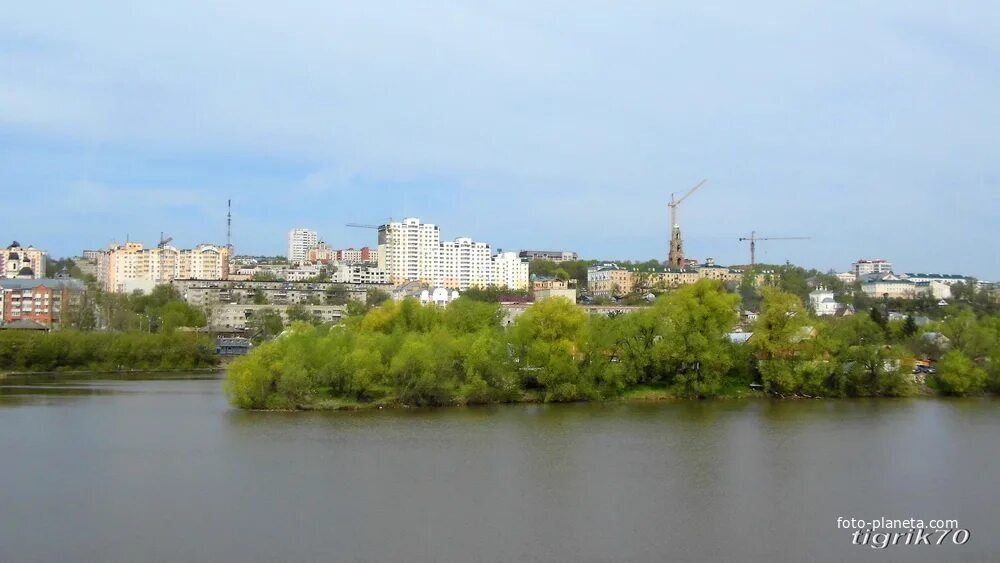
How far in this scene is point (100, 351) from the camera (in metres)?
47.1

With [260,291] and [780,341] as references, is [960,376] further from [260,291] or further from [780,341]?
[260,291]

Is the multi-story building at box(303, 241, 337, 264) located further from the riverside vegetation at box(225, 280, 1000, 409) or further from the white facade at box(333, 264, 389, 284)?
the riverside vegetation at box(225, 280, 1000, 409)

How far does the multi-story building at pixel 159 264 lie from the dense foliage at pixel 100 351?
146ft

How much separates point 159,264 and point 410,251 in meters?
25.0

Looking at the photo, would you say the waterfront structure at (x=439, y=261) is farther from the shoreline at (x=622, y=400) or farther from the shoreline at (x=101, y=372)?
the shoreline at (x=622, y=400)

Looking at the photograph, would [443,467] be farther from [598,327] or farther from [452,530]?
[598,327]

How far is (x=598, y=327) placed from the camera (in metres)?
31.0

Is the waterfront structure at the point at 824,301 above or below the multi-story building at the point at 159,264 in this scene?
below

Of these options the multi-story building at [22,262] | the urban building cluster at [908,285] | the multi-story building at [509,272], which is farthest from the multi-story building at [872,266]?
the multi-story building at [22,262]

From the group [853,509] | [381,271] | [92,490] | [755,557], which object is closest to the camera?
[755,557]

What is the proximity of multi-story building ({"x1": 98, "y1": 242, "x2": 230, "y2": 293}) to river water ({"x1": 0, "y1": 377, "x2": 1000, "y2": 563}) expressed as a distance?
236ft

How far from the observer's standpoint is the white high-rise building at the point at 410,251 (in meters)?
95.5

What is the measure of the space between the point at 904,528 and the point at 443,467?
7924 millimetres

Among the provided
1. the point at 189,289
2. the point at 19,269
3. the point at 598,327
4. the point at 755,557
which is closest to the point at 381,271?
the point at 189,289
